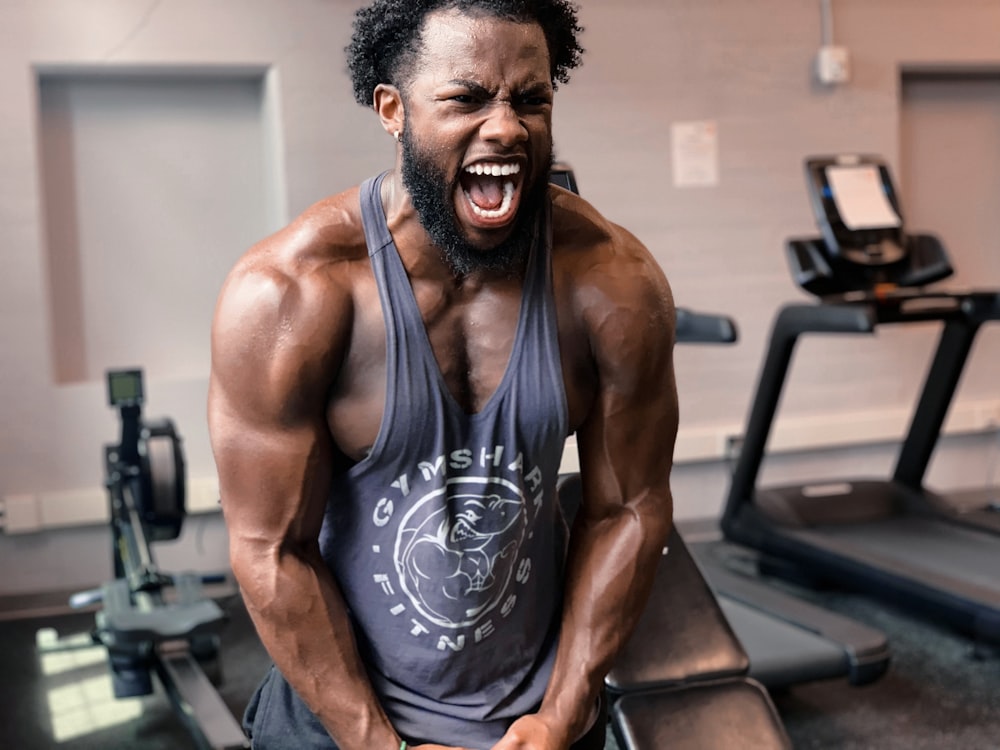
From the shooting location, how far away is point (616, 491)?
4.33 feet

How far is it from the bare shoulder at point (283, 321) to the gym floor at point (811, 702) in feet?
5.64

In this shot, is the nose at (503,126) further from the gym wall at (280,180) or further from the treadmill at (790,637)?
the gym wall at (280,180)

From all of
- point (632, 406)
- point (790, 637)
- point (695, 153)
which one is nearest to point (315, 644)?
point (632, 406)

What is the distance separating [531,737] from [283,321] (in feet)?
1.78

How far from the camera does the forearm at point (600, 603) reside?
1293 mm

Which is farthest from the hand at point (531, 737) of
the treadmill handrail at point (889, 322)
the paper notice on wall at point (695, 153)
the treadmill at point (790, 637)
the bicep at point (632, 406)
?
the paper notice on wall at point (695, 153)

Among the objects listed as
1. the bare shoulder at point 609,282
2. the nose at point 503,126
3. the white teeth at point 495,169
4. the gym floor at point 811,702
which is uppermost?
the nose at point 503,126

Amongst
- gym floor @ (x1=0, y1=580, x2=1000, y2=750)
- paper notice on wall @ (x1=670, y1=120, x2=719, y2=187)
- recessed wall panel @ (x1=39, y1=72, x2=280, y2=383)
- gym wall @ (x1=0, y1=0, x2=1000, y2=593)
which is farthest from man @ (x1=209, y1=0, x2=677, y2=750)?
paper notice on wall @ (x1=670, y1=120, x2=719, y2=187)

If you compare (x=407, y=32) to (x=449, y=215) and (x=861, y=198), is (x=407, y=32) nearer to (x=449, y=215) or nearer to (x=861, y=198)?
(x=449, y=215)

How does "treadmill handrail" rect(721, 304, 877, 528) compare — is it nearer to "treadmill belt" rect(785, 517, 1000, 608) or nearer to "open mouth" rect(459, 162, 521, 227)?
"treadmill belt" rect(785, 517, 1000, 608)

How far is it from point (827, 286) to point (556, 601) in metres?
2.54

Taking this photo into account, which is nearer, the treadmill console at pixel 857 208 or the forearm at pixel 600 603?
the forearm at pixel 600 603

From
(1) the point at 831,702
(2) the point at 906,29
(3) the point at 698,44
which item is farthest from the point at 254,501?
(2) the point at 906,29

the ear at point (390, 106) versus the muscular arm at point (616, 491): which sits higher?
the ear at point (390, 106)
